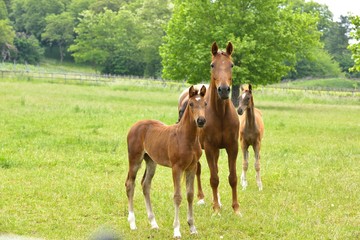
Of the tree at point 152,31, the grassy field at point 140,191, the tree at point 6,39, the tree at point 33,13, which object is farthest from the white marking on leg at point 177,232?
the tree at point 33,13

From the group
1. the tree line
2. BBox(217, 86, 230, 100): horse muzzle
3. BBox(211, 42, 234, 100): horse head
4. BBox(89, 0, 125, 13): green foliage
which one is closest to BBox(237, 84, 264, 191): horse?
BBox(211, 42, 234, 100): horse head

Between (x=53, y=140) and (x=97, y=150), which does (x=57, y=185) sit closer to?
(x=97, y=150)

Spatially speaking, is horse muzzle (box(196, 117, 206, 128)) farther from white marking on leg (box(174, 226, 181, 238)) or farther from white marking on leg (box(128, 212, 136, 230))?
white marking on leg (box(128, 212, 136, 230))

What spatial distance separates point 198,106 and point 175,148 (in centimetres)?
70

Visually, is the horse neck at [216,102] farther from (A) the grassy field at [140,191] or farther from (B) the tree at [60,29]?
(B) the tree at [60,29]

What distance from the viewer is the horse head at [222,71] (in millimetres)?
7226

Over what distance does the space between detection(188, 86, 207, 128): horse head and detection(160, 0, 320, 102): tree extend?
22.6m

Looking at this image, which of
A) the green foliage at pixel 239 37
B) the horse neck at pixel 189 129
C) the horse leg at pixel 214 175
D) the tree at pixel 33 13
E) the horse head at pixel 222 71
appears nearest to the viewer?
the horse neck at pixel 189 129

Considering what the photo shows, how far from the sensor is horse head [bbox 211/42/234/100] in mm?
7226

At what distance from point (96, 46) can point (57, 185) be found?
71.7 m

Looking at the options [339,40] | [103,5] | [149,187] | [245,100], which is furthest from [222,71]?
[103,5]

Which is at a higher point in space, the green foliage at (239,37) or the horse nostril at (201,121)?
the green foliage at (239,37)

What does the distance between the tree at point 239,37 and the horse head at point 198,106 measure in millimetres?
22594

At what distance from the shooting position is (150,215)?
712cm
